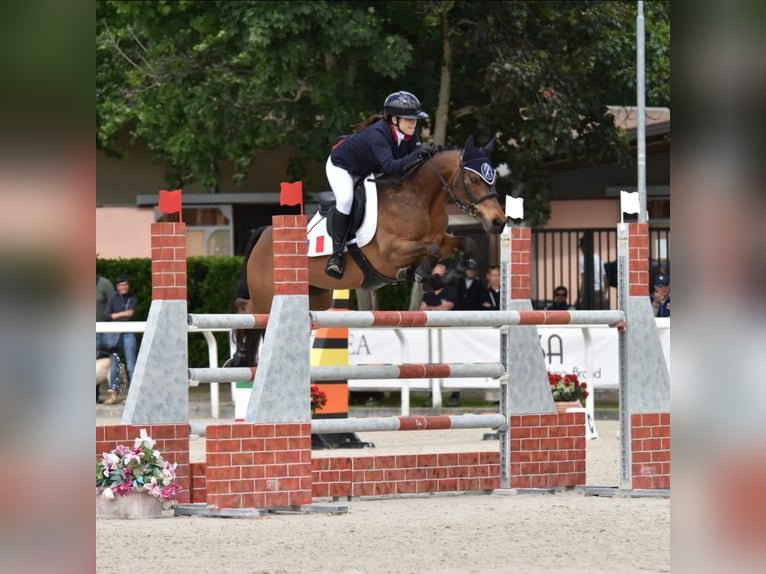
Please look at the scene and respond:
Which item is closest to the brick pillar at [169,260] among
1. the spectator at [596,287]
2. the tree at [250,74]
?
the tree at [250,74]

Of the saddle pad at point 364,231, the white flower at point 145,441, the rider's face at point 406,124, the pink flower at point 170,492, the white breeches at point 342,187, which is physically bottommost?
the pink flower at point 170,492

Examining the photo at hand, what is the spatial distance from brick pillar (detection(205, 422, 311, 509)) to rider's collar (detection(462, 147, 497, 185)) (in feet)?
7.38

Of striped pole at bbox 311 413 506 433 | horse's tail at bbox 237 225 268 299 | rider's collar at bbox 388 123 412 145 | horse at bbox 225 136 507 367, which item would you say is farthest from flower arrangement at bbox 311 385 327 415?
striped pole at bbox 311 413 506 433

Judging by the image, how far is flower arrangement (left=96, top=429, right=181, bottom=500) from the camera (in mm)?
5953

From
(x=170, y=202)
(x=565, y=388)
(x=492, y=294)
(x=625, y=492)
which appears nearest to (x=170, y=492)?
(x=170, y=202)

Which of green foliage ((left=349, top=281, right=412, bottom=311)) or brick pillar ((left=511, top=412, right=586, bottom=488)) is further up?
green foliage ((left=349, top=281, right=412, bottom=311))

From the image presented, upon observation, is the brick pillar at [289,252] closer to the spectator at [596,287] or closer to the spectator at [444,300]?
the spectator at [444,300]

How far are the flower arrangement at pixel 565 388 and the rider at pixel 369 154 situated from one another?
2.83 meters

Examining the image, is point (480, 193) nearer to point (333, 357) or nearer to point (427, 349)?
point (333, 357)

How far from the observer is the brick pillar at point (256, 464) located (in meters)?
5.96

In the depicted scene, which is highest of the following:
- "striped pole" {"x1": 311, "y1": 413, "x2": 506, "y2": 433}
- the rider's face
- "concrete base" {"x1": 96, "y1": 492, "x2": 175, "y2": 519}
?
the rider's face

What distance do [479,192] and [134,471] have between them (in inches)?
111

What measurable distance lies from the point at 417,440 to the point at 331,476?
442cm

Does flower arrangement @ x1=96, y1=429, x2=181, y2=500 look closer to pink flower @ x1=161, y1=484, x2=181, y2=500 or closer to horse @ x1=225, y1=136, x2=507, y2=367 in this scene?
pink flower @ x1=161, y1=484, x2=181, y2=500
